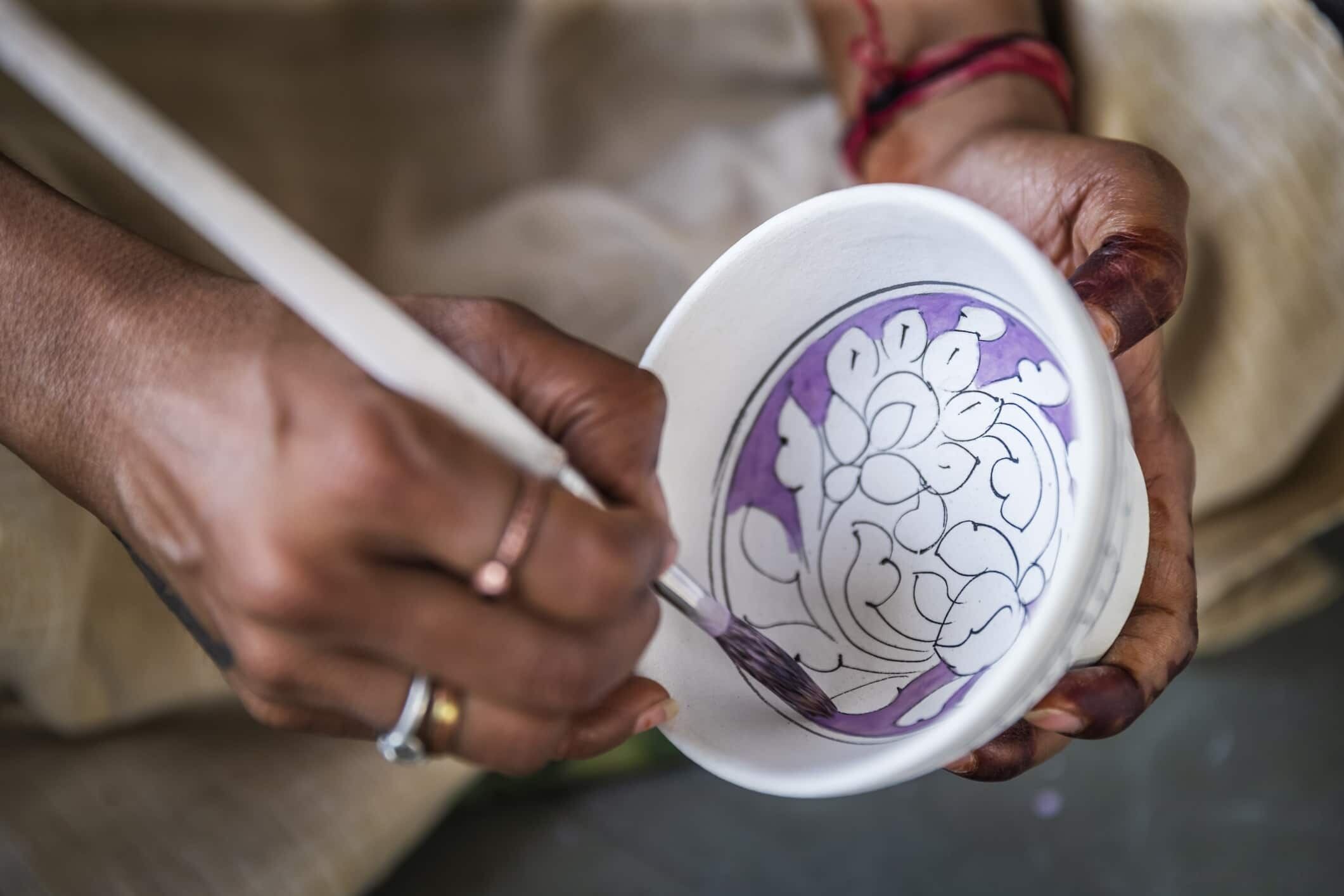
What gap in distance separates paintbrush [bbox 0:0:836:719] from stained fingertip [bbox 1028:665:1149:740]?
Result: 1.02 feet

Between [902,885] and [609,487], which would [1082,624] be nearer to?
[609,487]

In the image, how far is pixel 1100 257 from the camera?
558mm

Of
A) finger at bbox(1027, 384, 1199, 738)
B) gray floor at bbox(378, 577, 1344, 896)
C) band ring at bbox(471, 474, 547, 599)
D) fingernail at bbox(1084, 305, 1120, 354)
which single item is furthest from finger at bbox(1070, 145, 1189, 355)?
gray floor at bbox(378, 577, 1344, 896)

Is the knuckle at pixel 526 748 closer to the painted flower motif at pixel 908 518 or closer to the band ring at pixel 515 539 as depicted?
the band ring at pixel 515 539

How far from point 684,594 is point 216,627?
22cm

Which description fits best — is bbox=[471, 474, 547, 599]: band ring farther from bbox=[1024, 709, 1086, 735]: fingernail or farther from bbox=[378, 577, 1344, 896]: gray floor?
bbox=[378, 577, 1344, 896]: gray floor

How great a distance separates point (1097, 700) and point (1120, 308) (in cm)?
21

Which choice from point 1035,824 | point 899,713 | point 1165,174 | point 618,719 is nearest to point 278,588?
point 618,719

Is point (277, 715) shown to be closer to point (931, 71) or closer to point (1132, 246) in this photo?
point (1132, 246)

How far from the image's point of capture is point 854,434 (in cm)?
59

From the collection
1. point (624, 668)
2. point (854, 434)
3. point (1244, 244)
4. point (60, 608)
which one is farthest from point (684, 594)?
point (1244, 244)

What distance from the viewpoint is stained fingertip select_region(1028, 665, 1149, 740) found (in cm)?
50

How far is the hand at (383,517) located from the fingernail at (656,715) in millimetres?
37

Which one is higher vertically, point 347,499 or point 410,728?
point 347,499
